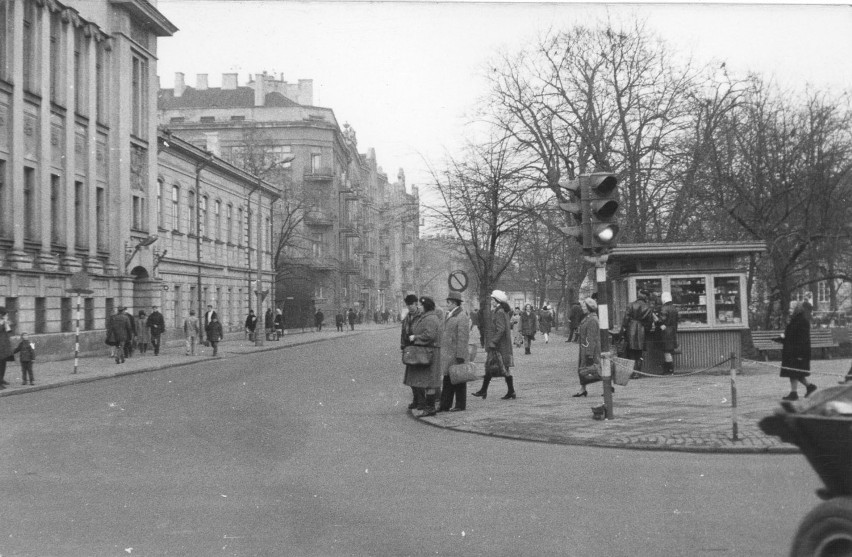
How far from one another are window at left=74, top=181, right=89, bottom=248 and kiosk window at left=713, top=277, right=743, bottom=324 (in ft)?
71.2

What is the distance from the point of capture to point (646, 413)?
→ 13242 mm

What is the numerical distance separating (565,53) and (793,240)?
32.4 ft

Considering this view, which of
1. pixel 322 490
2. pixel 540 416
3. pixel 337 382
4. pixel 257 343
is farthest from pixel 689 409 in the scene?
pixel 257 343

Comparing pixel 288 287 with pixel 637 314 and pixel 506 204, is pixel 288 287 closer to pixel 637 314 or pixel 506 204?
pixel 506 204

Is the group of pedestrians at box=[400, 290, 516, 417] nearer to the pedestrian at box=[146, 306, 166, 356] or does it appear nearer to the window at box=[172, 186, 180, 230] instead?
the pedestrian at box=[146, 306, 166, 356]

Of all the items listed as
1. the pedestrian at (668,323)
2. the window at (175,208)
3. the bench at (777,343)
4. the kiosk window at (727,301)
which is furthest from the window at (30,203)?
the bench at (777,343)

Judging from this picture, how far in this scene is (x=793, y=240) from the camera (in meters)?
29.8

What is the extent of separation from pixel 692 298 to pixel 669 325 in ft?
3.90

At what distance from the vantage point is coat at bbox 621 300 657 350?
19375mm

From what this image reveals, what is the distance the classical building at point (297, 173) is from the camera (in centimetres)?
5134

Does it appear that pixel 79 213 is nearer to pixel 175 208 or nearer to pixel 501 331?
pixel 175 208

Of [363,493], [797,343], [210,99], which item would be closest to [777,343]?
[797,343]

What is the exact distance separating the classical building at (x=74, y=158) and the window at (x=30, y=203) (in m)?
0.03

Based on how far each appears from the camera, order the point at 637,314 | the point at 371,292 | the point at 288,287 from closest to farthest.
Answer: the point at 637,314 < the point at 288,287 < the point at 371,292
